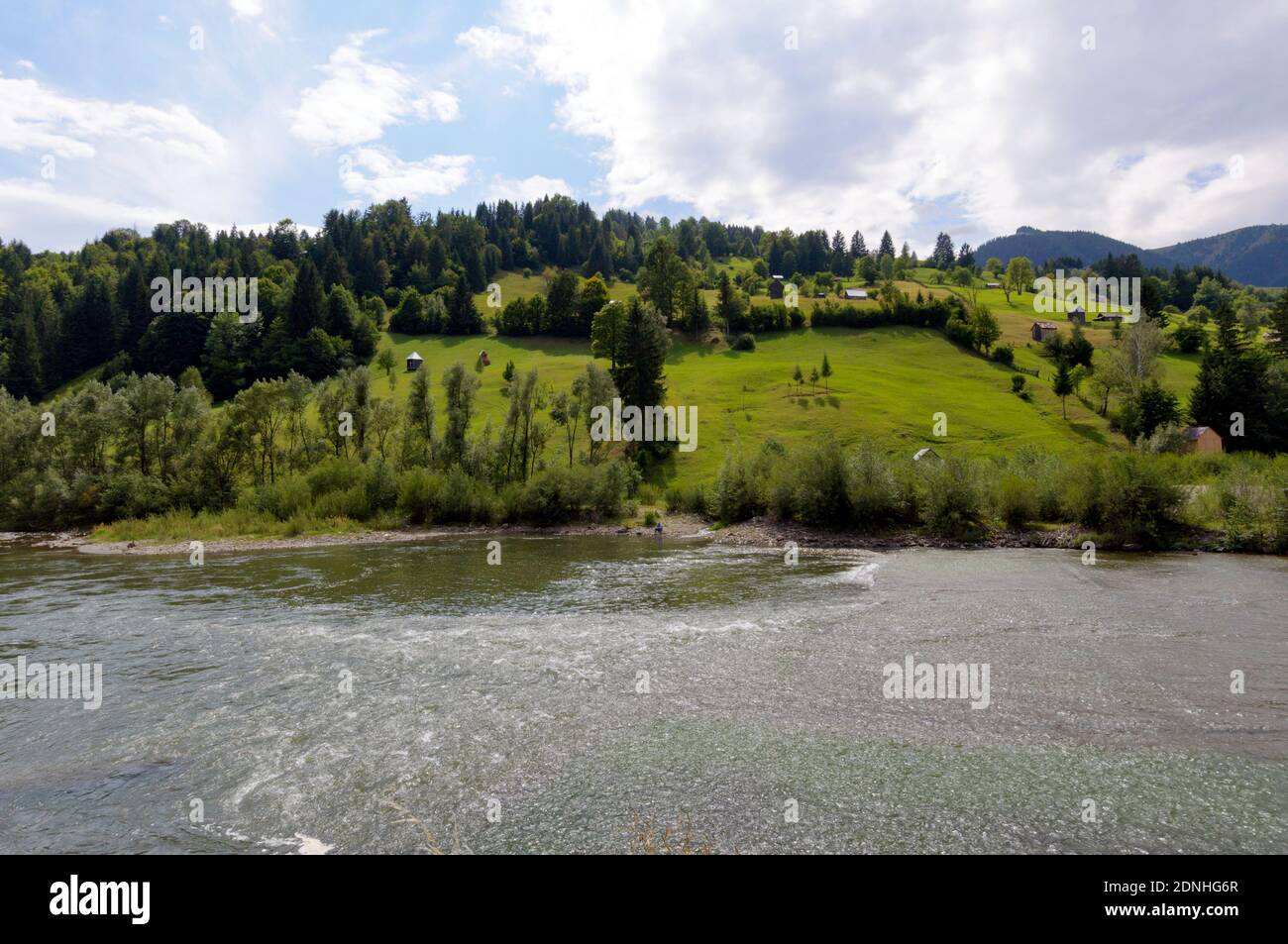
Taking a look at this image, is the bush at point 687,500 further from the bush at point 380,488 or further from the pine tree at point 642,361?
the bush at point 380,488

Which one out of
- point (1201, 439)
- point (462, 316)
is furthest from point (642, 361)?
point (462, 316)

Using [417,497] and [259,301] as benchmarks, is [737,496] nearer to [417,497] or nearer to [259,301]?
[417,497]

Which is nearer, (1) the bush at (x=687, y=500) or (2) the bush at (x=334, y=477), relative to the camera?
(1) the bush at (x=687, y=500)

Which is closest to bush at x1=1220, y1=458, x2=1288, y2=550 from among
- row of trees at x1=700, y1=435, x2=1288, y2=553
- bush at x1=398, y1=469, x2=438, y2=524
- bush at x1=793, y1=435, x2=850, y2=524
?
row of trees at x1=700, y1=435, x2=1288, y2=553

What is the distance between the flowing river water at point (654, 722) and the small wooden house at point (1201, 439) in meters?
42.0

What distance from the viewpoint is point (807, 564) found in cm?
3766

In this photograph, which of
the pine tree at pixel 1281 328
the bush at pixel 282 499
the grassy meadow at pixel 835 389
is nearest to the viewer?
the bush at pixel 282 499

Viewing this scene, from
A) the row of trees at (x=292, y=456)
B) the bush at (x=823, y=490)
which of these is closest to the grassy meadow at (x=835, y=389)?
the row of trees at (x=292, y=456)

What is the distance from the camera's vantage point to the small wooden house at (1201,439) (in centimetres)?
6431

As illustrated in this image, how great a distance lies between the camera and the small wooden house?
64312 mm

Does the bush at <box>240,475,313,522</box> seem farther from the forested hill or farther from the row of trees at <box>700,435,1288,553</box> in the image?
the forested hill

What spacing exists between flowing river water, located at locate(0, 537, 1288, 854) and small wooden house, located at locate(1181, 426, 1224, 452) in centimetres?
4202

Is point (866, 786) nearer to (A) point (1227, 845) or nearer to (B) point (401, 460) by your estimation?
(A) point (1227, 845)
